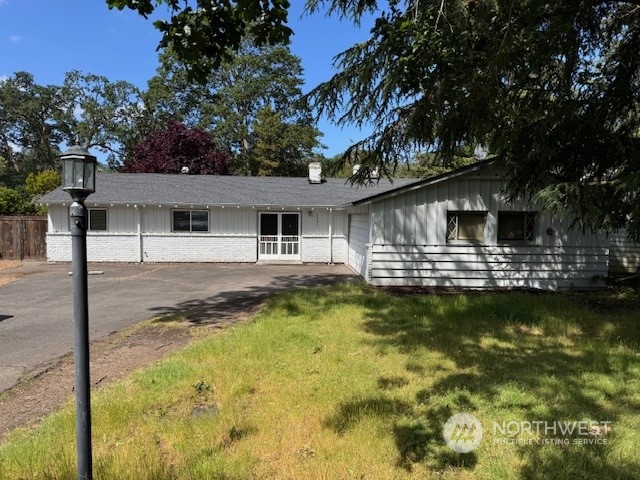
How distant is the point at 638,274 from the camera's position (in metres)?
12.2

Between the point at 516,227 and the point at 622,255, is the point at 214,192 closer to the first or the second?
the point at 516,227

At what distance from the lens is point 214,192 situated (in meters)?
17.9

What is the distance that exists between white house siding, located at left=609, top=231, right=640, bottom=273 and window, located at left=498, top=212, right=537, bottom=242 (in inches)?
202

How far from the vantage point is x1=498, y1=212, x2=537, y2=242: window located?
38.3 feet

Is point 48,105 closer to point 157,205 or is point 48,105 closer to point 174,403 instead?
point 157,205

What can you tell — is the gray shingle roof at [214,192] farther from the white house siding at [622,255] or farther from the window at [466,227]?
the white house siding at [622,255]

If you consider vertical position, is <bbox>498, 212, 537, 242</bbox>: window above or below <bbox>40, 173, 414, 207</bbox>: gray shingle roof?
below

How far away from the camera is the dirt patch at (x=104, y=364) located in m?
4.18

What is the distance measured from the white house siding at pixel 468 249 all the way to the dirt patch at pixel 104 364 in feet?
16.2

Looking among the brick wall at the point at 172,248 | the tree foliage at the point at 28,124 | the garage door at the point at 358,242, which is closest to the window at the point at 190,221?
the brick wall at the point at 172,248

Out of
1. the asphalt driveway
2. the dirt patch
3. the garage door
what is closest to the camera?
the dirt patch

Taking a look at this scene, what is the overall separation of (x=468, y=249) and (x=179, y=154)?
21.2 metres

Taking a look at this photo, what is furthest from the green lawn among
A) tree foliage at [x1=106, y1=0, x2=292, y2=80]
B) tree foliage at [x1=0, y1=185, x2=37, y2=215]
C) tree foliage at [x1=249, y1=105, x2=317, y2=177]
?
tree foliage at [x1=249, y1=105, x2=317, y2=177]

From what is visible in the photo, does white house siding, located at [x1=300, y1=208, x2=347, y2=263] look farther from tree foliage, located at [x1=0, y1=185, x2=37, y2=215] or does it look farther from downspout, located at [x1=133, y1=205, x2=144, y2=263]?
tree foliage, located at [x1=0, y1=185, x2=37, y2=215]
